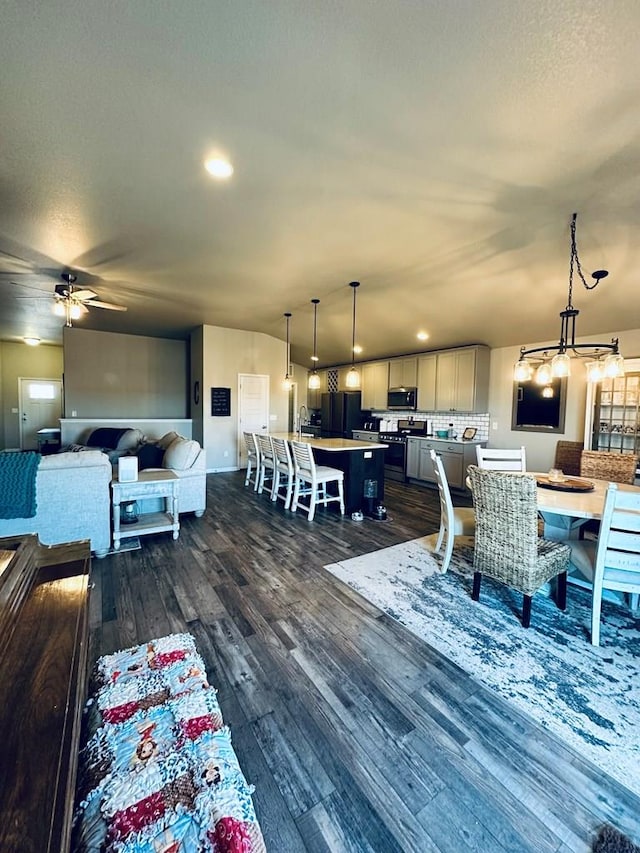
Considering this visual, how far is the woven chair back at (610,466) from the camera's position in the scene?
348cm

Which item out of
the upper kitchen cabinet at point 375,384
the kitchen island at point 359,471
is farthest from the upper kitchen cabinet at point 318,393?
the kitchen island at point 359,471

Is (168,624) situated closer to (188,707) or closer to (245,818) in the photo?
(188,707)

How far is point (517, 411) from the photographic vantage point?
5602 mm

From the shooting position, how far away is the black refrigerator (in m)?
7.57

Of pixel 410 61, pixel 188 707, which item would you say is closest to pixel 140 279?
pixel 410 61

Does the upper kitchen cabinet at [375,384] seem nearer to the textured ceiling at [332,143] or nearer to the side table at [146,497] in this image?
the textured ceiling at [332,143]

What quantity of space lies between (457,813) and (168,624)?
1774 mm

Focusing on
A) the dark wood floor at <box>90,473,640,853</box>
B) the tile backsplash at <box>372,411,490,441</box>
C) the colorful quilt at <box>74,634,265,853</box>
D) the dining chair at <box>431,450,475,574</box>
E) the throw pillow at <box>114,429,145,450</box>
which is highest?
the tile backsplash at <box>372,411,490,441</box>

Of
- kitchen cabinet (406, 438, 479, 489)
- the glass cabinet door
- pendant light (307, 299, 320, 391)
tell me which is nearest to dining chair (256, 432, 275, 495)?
pendant light (307, 299, 320, 391)

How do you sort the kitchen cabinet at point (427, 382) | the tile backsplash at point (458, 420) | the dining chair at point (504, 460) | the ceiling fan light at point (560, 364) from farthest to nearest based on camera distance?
the kitchen cabinet at point (427, 382), the tile backsplash at point (458, 420), the dining chair at point (504, 460), the ceiling fan light at point (560, 364)

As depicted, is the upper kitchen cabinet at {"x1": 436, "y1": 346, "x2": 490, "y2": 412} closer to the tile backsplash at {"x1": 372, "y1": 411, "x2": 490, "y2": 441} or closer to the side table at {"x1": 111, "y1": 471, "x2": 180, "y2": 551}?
the tile backsplash at {"x1": 372, "y1": 411, "x2": 490, "y2": 441}

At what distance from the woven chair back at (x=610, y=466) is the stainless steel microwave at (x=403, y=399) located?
325 centimetres

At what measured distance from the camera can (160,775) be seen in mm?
1200

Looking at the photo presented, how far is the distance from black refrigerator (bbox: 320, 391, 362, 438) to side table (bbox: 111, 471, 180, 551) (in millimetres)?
4309
